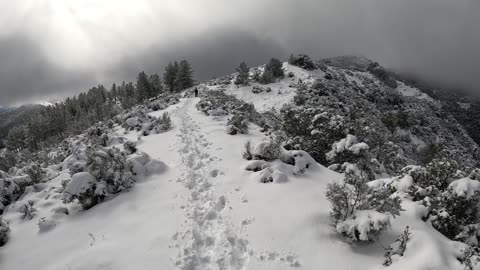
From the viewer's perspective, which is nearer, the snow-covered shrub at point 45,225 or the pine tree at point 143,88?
the snow-covered shrub at point 45,225

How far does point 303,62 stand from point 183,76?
30543mm

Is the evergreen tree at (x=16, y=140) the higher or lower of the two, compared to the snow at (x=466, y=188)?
lower

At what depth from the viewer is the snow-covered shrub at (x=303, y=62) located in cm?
5631

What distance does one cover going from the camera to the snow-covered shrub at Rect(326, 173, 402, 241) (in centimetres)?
577

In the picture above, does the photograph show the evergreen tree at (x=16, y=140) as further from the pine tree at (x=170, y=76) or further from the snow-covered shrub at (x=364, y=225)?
the snow-covered shrub at (x=364, y=225)

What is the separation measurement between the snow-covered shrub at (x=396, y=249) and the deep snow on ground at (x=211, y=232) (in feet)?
0.40

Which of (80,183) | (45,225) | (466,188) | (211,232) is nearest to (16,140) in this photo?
(80,183)

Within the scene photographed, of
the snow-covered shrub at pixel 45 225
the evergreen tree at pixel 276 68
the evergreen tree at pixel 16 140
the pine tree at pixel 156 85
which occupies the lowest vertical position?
the evergreen tree at pixel 16 140

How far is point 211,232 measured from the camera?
6.57 meters

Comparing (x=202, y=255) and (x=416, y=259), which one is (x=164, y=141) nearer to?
(x=202, y=255)

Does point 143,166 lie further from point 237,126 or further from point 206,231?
point 237,126

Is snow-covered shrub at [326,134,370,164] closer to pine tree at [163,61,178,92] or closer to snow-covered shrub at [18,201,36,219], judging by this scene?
snow-covered shrub at [18,201,36,219]

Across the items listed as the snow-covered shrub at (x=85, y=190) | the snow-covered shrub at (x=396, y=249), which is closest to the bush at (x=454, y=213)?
the snow-covered shrub at (x=396, y=249)

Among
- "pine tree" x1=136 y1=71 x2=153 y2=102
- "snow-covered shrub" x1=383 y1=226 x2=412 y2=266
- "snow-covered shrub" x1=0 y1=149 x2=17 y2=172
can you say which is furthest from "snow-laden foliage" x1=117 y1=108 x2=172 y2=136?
"pine tree" x1=136 y1=71 x2=153 y2=102
